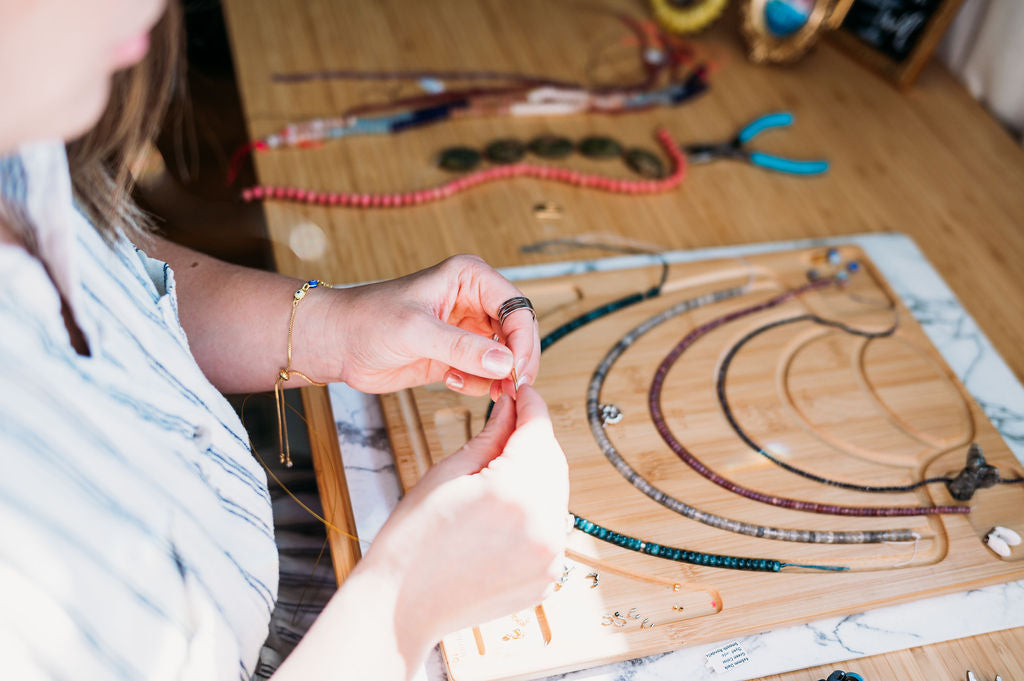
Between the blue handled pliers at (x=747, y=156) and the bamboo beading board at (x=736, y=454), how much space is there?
252mm

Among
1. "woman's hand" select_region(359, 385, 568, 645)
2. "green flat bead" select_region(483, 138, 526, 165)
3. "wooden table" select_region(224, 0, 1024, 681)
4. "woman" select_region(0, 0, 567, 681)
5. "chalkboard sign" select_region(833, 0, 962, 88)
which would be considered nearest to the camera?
"woman" select_region(0, 0, 567, 681)

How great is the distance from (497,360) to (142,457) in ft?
1.18

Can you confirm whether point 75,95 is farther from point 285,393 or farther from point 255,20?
point 255,20

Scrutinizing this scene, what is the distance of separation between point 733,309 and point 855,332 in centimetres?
19

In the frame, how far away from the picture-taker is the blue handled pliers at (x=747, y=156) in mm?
1495

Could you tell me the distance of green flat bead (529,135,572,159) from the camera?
1461 mm

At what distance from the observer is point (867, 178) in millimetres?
1515

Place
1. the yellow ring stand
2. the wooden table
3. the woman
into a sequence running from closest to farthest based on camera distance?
the woman < the wooden table < the yellow ring stand

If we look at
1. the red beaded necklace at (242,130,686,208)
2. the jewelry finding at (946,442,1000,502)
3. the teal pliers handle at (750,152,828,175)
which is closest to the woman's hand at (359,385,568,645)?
the jewelry finding at (946,442,1000,502)

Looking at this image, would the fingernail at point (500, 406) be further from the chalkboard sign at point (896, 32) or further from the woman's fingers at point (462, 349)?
the chalkboard sign at point (896, 32)

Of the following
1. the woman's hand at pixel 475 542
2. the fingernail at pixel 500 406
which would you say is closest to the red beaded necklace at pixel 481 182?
the fingernail at pixel 500 406

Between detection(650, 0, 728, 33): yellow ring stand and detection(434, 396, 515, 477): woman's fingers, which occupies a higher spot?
detection(650, 0, 728, 33): yellow ring stand

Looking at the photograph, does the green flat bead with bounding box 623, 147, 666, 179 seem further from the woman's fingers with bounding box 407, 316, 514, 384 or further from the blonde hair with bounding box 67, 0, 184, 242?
the blonde hair with bounding box 67, 0, 184, 242

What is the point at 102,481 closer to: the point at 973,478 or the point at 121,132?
the point at 121,132
